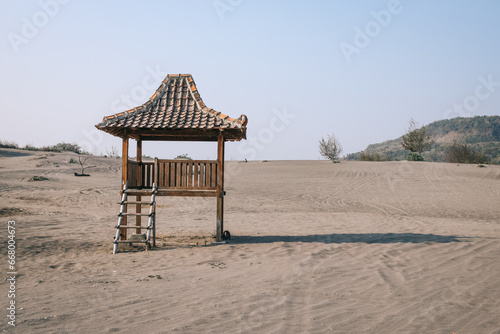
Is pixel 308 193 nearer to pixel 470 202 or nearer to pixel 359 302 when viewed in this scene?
pixel 470 202

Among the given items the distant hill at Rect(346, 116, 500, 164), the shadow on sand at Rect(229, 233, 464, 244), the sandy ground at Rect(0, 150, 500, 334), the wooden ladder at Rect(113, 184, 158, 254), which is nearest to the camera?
the sandy ground at Rect(0, 150, 500, 334)

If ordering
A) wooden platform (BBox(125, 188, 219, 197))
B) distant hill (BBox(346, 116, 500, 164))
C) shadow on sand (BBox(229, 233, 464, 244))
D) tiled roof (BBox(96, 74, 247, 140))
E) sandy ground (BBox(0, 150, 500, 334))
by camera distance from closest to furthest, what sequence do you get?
sandy ground (BBox(0, 150, 500, 334))
tiled roof (BBox(96, 74, 247, 140))
wooden platform (BBox(125, 188, 219, 197))
shadow on sand (BBox(229, 233, 464, 244))
distant hill (BBox(346, 116, 500, 164))

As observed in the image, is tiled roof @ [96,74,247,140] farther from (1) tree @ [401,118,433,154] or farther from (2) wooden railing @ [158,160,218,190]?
(1) tree @ [401,118,433,154]

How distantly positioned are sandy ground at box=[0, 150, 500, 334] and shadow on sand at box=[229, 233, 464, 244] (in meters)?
0.06

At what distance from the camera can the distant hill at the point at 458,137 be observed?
68.6 meters

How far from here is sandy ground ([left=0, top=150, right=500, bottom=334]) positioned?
5.56 meters

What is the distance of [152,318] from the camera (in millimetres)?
5566

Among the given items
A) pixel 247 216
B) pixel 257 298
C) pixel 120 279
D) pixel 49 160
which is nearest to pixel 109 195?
pixel 247 216

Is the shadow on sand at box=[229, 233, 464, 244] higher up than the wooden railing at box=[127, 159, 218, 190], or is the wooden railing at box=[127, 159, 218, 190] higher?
the wooden railing at box=[127, 159, 218, 190]

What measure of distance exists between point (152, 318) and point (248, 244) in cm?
580

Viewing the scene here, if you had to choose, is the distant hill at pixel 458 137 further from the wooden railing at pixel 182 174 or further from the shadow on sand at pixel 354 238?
the wooden railing at pixel 182 174

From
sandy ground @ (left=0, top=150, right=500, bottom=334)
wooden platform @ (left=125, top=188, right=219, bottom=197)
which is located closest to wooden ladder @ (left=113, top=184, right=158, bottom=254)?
wooden platform @ (left=125, top=188, right=219, bottom=197)

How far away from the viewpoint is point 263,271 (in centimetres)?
823

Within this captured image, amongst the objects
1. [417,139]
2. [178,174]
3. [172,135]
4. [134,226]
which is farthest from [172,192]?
[417,139]
